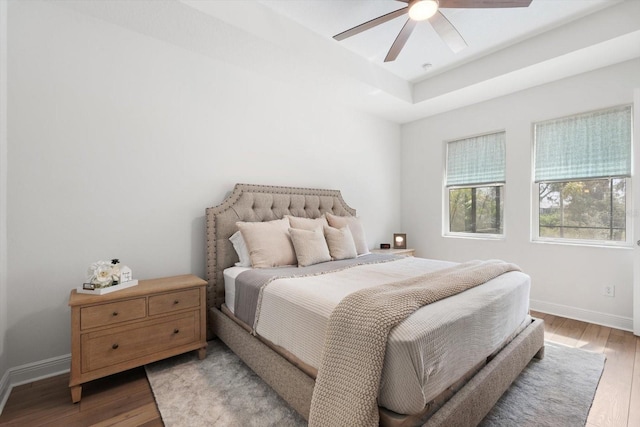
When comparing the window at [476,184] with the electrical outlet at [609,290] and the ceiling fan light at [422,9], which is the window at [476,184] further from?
the ceiling fan light at [422,9]

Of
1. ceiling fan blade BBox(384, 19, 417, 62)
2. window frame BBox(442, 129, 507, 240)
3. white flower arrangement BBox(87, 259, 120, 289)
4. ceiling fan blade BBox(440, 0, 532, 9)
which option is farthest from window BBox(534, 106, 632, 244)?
white flower arrangement BBox(87, 259, 120, 289)

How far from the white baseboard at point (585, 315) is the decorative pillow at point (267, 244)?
9.65 ft

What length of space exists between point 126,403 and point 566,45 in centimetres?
443

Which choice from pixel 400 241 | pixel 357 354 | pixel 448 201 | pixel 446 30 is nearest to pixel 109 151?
pixel 357 354

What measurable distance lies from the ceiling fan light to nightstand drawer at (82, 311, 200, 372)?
2703mm

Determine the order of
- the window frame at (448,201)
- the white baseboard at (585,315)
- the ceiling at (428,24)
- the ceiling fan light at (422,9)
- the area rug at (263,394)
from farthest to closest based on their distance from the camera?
the window frame at (448,201) < the white baseboard at (585,315) < the ceiling at (428,24) < the ceiling fan light at (422,9) < the area rug at (263,394)

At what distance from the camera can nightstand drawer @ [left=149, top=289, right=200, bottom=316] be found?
206 centimetres

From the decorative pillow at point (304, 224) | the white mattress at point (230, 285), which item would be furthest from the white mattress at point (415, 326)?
the decorative pillow at point (304, 224)

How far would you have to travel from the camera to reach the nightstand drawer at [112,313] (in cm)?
180

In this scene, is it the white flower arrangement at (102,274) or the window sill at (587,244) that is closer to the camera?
the white flower arrangement at (102,274)

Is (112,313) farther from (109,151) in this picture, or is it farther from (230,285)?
(109,151)

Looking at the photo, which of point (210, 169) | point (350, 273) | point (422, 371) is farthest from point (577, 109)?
point (210, 169)

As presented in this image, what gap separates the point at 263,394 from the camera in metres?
1.85

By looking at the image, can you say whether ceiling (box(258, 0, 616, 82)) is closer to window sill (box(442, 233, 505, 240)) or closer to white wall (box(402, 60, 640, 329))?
white wall (box(402, 60, 640, 329))
